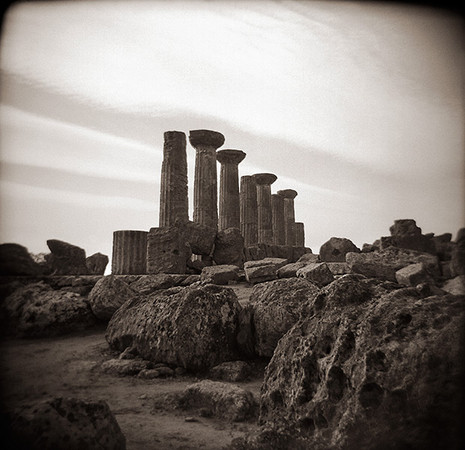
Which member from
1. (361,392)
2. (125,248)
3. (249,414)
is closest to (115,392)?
(249,414)

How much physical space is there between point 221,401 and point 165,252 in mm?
7011

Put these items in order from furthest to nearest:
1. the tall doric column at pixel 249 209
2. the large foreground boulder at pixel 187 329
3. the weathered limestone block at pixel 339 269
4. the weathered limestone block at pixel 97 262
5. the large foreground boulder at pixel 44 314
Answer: the tall doric column at pixel 249 209, the weathered limestone block at pixel 97 262, the weathered limestone block at pixel 339 269, the large foreground boulder at pixel 44 314, the large foreground boulder at pixel 187 329

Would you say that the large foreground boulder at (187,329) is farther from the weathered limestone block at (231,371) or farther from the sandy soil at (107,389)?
the sandy soil at (107,389)

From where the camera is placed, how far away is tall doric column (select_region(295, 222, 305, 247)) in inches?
1075

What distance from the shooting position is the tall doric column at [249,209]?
20016 mm

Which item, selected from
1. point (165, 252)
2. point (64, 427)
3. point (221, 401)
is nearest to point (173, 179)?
point (165, 252)

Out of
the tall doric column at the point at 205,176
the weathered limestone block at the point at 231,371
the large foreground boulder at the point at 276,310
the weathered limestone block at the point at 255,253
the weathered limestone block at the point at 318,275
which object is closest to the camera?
the weathered limestone block at the point at 231,371

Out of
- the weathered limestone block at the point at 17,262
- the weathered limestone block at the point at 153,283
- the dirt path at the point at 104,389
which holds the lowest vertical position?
the dirt path at the point at 104,389

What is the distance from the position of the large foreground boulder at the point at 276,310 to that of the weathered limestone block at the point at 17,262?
583 centimetres

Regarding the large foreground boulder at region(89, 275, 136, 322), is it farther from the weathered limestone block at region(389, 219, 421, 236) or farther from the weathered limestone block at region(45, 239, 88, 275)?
the weathered limestone block at region(389, 219, 421, 236)

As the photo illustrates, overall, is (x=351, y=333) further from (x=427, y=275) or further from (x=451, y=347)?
(x=427, y=275)

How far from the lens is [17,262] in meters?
8.55

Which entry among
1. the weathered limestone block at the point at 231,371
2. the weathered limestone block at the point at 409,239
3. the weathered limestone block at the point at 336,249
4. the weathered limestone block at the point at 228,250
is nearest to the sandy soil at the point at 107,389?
the weathered limestone block at the point at 231,371

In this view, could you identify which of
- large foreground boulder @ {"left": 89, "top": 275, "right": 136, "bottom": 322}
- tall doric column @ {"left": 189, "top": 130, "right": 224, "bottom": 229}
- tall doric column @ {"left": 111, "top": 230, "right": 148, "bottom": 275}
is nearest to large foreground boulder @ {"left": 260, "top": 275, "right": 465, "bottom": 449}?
large foreground boulder @ {"left": 89, "top": 275, "right": 136, "bottom": 322}
